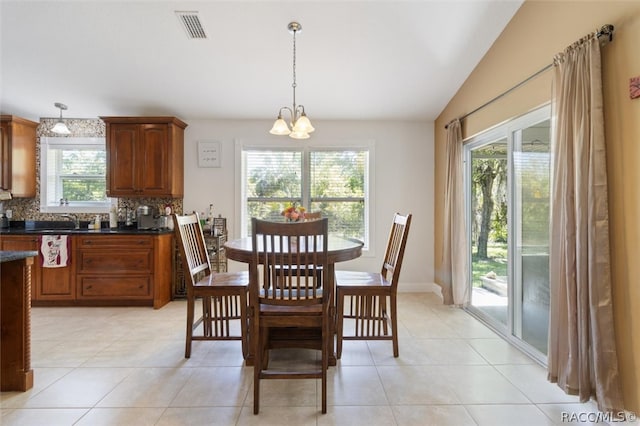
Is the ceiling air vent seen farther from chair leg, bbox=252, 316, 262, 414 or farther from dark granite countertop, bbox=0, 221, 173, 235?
chair leg, bbox=252, 316, 262, 414

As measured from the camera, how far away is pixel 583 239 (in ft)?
5.66

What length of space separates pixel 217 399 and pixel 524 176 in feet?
9.23

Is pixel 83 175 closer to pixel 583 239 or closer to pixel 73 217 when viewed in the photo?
pixel 73 217

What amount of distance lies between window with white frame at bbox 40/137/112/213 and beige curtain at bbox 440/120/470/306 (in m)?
4.36

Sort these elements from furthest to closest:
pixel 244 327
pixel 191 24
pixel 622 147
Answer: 1. pixel 191 24
2. pixel 244 327
3. pixel 622 147

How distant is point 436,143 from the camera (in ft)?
14.0

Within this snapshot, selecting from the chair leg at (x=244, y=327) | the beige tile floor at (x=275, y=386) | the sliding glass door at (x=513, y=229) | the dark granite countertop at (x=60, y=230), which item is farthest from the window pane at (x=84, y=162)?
the sliding glass door at (x=513, y=229)

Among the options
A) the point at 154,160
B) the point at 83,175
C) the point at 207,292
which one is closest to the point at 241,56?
the point at 154,160

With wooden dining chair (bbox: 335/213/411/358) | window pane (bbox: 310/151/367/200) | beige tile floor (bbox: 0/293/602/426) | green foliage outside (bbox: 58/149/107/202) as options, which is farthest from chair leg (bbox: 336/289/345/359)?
green foliage outside (bbox: 58/149/107/202)

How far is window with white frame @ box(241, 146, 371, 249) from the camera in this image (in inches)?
169

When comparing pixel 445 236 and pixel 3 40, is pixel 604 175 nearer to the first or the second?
pixel 445 236

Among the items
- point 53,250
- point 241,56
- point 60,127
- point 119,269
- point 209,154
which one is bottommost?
point 119,269

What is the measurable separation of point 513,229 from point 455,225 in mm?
770

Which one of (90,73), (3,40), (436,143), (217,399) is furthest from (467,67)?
→ (3,40)
